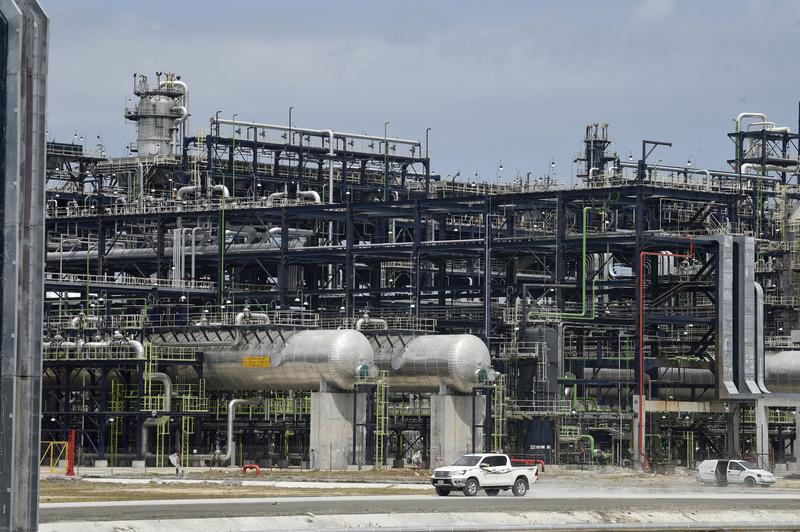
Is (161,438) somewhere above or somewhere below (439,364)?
below

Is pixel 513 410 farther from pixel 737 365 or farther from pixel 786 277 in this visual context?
pixel 786 277

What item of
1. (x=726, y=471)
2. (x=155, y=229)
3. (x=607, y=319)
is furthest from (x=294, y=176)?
(x=726, y=471)

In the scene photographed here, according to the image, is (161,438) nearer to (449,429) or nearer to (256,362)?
(256,362)

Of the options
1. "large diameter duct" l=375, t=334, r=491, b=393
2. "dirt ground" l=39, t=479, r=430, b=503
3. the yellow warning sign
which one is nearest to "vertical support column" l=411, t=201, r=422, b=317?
"large diameter duct" l=375, t=334, r=491, b=393

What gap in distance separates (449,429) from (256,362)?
11515mm

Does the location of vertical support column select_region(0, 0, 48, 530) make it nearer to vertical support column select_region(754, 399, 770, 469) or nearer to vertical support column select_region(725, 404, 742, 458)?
vertical support column select_region(754, 399, 770, 469)

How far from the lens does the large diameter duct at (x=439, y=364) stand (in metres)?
91.2

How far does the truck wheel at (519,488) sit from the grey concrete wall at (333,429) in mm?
29265

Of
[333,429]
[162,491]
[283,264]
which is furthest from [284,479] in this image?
[283,264]

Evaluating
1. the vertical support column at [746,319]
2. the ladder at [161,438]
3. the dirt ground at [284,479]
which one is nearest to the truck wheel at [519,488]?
the dirt ground at [284,479]

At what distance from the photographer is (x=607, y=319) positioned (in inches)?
4043

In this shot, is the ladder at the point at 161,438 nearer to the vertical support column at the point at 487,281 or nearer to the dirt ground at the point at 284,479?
the dirt ground at the point at 284,479

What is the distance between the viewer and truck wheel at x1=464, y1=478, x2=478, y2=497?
60375 millimetres

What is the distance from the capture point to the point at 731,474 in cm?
8006
